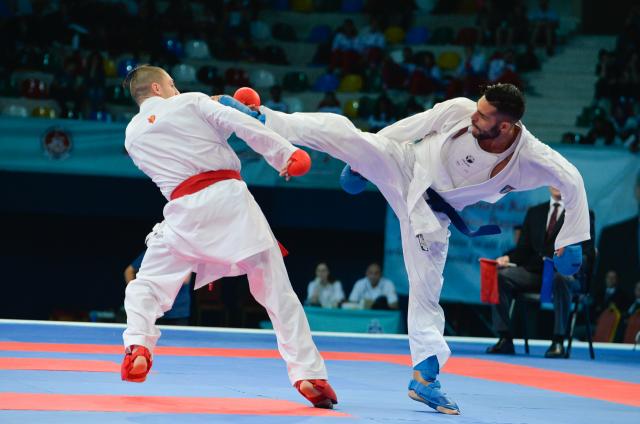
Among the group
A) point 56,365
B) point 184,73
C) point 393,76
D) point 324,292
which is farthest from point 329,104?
point 56,365

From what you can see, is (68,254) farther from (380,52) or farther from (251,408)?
(251,408)

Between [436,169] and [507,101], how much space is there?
0.49 m

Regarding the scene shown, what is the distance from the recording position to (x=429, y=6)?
54.6 feet

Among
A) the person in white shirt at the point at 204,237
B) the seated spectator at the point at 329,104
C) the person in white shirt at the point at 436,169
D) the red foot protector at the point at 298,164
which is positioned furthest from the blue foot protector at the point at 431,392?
the seated spectator at the point at 329,104

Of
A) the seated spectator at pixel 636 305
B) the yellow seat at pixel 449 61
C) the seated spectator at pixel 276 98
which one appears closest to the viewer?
the seated spectator at pixel 636 305

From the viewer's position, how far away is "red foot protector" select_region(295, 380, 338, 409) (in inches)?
169

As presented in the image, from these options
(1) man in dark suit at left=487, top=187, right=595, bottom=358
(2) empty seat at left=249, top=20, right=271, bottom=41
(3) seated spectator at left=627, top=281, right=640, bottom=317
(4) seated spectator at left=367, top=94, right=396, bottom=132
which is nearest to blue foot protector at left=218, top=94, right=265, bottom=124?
(1) man in dark suit at left=487, top=187, right=595, bottom=358

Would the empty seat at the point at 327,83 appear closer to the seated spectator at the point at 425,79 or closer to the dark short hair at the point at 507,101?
the seated spectator at the point at 425,79

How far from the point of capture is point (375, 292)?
37.1ft

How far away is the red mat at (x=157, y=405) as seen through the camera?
399 centimetres

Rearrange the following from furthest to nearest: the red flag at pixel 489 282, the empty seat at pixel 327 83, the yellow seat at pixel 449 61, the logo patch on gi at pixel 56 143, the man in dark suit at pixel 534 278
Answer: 1. the yellow seat at pixel 449 61
2. the empty seat at pixel 327 83
3. the logo patch on gi at pixel 56 143
4. the man in dark suit at pixel 534 278
5. the red flag at pixel 489 282

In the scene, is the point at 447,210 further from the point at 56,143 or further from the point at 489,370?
the point at 56,143

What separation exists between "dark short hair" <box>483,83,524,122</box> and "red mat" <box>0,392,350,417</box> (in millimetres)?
1539

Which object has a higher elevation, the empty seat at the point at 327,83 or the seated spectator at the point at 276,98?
the empty seat at the point at 327,83
